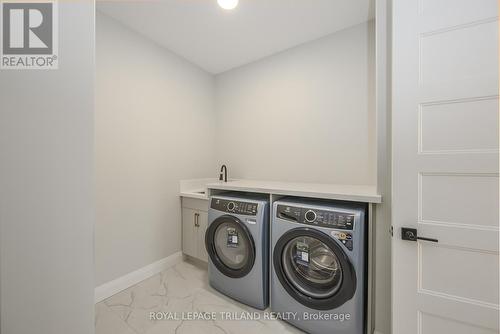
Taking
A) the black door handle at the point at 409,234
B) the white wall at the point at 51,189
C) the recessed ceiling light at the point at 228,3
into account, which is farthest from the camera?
the recessed ceiling light at the point at 228,3

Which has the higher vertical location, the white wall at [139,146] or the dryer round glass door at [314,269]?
the white wall at [139,146]

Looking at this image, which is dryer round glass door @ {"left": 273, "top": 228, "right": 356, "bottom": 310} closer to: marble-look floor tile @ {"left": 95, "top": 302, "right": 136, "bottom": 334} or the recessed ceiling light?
marble-look floor tile @ {"left": 95, "top": 302, "right": 136, "bottom": 334}

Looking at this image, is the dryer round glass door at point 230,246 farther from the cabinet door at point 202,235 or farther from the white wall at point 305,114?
the white wall at point 305,114

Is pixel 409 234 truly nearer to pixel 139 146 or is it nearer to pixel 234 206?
pixel 234 206

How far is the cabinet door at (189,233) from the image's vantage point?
2.47m

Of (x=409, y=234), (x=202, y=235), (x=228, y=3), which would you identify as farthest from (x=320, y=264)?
(x=228, y=3)

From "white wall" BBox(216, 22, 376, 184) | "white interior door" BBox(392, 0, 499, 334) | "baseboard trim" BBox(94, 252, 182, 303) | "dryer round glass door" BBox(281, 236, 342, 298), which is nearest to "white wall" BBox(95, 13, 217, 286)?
"baseboard trim" BBox(94, 252, 182, 303)

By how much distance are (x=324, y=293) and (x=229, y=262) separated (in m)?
0.86

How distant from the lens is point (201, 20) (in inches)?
78.0

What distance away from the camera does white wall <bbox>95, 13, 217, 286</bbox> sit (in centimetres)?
191

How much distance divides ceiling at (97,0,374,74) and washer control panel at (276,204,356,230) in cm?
169

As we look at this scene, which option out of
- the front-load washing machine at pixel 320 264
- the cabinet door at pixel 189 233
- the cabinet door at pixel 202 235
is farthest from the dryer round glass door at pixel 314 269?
the cabinet door at pixel 189 233

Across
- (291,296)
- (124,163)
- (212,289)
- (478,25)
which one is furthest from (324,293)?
(124,163)

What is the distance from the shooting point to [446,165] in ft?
3.42
